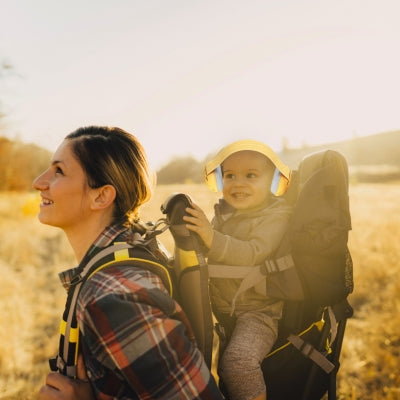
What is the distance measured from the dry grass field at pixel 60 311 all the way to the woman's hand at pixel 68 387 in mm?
2934

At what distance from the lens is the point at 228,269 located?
2.24 metres

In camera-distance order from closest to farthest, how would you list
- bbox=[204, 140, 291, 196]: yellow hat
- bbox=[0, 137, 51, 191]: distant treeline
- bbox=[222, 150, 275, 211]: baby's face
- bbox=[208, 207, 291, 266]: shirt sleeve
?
bbox=[208, 207, 291, 266]: shirt sleeve
bbox=[204, 140, 291, 196]: yellow hat
bbox=[222, 150, 275, 211]: baby's face
bbox=[0, 137, 51, 191]: distant treeline

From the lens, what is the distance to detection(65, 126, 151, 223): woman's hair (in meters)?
1.88

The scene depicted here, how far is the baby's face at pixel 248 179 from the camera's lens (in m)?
2.64

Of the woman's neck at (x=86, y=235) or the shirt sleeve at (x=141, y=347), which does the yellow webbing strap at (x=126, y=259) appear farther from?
the woman's neck at (x=86, y=235)

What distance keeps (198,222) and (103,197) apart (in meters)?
0.53

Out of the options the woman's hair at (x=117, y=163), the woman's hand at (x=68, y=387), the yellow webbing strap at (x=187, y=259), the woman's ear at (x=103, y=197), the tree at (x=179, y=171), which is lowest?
the tree at (x=179, y=171)

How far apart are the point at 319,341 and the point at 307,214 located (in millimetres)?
852

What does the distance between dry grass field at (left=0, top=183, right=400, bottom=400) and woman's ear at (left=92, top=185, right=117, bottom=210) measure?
3164mm

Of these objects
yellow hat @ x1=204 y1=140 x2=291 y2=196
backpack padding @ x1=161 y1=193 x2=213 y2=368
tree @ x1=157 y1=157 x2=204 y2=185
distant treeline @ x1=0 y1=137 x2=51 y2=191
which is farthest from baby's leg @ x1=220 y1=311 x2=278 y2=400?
tree @ x1=157 y1=157 x2=204 y2=185

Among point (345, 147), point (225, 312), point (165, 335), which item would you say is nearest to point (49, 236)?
point (225, 312)

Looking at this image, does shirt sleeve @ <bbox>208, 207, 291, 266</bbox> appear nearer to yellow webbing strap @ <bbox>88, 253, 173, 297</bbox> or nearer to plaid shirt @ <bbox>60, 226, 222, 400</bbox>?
yellow webbing strap @ <bbox>88, 253, 173, 297</bbox>

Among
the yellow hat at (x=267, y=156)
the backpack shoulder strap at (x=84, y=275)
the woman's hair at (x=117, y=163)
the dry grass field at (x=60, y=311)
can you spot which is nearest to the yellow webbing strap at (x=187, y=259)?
the backpack shoulder strap at (x=84, y=275)

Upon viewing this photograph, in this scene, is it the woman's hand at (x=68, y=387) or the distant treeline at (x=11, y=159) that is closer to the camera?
the woman's hand at (x=68, y=387)
